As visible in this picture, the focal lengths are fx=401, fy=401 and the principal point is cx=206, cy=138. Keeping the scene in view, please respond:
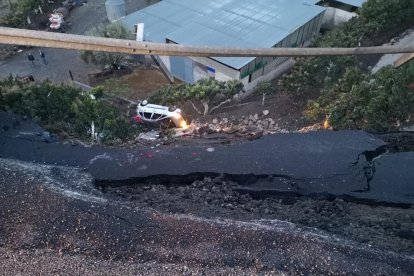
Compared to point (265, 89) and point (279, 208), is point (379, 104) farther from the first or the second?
point (265, 89)

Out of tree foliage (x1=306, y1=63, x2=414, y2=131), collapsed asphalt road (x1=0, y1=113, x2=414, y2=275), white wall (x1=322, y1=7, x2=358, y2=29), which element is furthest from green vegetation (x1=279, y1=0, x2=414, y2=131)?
collapsed asphalt road (x1=0, y1=113, x2=414, y2=275)

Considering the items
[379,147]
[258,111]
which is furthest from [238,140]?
[258,111]

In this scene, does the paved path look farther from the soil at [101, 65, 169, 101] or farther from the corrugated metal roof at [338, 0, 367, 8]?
the corrugated metal roof at [338, 0, 367, 8]

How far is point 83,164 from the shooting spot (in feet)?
17.1

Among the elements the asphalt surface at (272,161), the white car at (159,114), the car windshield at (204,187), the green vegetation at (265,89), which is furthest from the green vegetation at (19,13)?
the asphalt surface at (272,161)

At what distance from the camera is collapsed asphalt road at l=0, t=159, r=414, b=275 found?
356cm

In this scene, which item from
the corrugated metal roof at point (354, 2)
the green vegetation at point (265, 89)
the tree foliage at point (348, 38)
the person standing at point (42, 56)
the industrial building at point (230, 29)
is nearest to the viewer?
the tree foliage at point (348, 38)

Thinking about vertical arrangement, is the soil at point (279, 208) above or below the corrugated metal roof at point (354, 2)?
below

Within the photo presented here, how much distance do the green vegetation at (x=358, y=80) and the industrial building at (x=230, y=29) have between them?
1.42 metres

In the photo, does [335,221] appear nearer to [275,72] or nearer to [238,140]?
[238,140]

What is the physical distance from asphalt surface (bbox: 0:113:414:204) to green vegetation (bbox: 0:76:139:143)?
1.09m

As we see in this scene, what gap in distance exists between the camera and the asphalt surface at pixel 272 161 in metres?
4.93

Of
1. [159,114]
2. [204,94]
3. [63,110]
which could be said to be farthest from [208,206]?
[204,94]

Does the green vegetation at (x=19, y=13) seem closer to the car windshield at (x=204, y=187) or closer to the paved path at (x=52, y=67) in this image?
the paved path at (x=52, y=67)
